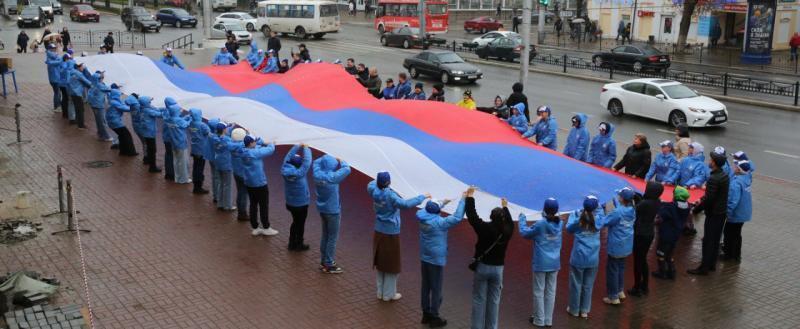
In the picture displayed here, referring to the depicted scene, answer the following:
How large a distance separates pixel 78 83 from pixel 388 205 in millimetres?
12510

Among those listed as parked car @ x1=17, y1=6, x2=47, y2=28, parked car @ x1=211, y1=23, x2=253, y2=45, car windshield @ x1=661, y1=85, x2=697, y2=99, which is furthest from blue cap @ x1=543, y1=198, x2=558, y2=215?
parked car @ x1=17, y1=6, x2=47, y2=28

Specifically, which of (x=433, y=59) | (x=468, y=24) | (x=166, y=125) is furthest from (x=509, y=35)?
(x=166, y=125)

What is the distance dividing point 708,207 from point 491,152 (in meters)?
3.31

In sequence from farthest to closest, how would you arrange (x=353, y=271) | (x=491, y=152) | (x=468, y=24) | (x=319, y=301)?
(x=468, y=24), (x=491, y=152), (x=353, y=271), (x=319, y=301)

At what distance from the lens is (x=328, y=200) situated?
1112 cm

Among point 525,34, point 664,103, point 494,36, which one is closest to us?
point 525,34

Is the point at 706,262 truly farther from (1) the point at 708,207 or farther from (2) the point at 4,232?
(2) the point at 4,232

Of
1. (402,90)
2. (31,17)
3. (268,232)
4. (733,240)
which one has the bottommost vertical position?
(268,232)

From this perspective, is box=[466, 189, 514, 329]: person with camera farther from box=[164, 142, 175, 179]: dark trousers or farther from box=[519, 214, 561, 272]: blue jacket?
box=[164, 142, 175, 179]: dark trousers

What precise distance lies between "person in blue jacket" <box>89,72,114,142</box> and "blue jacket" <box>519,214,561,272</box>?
1162 cm

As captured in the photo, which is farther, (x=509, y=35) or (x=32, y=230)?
(x=509, y=35)

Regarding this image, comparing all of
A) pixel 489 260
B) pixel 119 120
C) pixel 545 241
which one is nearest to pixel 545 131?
pixel 545 241

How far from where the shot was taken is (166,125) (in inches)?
614

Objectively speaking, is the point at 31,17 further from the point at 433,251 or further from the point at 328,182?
the point at 433,251
